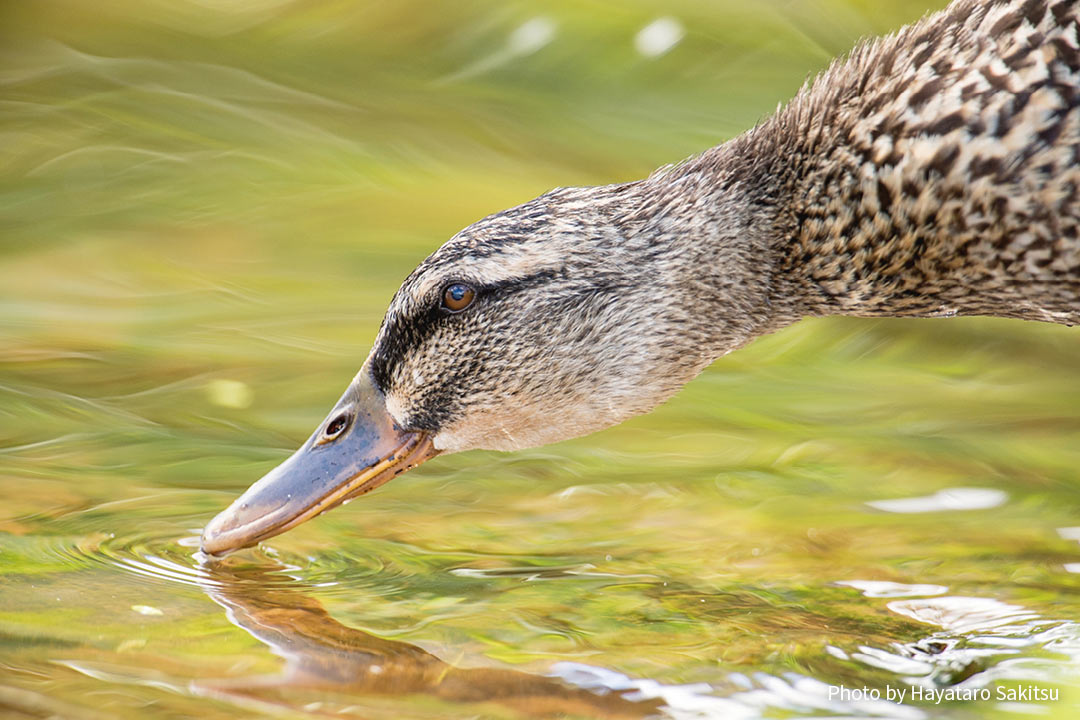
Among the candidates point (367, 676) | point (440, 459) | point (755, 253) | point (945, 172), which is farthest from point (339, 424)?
point (945, 172)

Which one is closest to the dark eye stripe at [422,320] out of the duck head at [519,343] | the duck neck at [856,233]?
the duck head at [519,343]

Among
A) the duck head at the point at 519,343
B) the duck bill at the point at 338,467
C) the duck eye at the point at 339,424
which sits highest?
Answer: the duck head at the point at 519,343

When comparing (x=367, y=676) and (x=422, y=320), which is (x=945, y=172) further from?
(x=367, y=676)

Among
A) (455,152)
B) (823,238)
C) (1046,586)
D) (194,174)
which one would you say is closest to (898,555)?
(1046,586)

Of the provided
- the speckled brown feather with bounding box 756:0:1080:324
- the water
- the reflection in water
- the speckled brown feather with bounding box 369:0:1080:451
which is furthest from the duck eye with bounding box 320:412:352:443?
the speckled brown feather with bounding box 756:0:1080:324

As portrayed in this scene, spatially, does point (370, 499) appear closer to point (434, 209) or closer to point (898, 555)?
point (898, 555)

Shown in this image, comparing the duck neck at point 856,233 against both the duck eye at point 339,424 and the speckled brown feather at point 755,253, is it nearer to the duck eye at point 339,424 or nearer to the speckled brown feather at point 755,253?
the speckled brown feather at point 755,253

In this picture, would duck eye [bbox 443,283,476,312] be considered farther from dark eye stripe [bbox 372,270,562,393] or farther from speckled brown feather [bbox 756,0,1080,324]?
speckled brown feather [bbox 756,0,1080,324]

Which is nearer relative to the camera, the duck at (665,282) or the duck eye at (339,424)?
the duck at (665,282)
